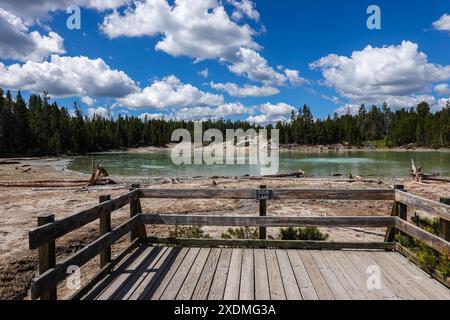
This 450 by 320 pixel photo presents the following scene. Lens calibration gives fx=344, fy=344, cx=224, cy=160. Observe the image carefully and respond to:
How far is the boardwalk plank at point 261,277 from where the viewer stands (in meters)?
4.57

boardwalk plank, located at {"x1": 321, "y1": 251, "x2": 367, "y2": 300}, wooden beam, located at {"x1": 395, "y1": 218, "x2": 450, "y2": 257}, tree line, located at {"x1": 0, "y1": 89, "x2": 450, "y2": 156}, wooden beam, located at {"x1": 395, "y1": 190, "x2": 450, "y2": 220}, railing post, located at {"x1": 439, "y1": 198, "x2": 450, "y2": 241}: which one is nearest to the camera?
boardwalk plank, located at {"x1": 321, "y1": 251, "x2": 367, "y2": 300}

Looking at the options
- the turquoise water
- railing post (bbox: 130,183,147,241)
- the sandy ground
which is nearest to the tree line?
the turquoise water

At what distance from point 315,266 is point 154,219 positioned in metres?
3.07

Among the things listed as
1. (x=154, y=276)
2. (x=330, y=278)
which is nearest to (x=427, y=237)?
(x=330, y=278)

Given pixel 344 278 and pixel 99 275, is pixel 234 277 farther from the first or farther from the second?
pixel 99 275

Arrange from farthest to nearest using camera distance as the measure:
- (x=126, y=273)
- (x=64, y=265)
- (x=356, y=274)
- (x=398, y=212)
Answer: (x=398, y=212) → (x=126, y=273) → (x=356, y=274) → (x=64, y=265)

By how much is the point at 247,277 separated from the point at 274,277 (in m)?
0.40

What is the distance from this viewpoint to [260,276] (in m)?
5.20

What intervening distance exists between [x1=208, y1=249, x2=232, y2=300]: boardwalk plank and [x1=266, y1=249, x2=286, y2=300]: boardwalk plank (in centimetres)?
66

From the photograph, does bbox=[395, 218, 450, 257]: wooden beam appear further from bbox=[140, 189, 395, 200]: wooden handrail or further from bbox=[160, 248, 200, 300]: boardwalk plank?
bbox=[160, 248, 200, 300]: boardwalk plank

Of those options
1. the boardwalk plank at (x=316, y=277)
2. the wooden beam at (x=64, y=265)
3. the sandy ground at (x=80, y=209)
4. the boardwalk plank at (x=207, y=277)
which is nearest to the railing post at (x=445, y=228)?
the boardwalk plank at (x=316, y=277)

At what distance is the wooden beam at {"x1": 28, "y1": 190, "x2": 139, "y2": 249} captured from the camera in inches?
143
